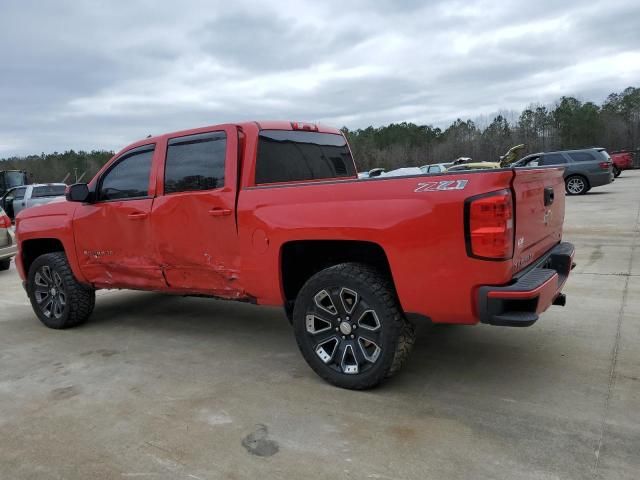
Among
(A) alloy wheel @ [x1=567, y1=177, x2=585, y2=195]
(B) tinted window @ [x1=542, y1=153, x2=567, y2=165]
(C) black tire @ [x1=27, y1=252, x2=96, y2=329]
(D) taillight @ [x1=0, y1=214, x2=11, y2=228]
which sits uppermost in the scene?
(B) tinted window @ [x1=542, y1=153, x2=567, y2=165]

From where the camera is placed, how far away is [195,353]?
177 inches

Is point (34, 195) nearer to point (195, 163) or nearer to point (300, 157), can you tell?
point (195, 163)

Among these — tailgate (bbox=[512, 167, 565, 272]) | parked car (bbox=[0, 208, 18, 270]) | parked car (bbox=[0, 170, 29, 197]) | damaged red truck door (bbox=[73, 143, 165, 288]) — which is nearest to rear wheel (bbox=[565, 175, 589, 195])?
tailgate (bbox=[512, 167, 565, 272])

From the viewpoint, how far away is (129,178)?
4.91 meters

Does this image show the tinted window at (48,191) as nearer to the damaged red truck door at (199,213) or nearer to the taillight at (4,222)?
the taillight at (4,222)

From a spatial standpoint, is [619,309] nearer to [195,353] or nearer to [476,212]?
[476,212]

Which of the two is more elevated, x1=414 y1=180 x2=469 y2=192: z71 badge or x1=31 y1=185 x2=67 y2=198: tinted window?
x1=414 y1=180 x2=469 y2=192: z71 badge

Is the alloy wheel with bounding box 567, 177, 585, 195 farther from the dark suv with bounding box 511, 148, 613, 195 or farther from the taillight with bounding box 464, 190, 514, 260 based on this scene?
the taillight with bounding box 464, 190, 514, 260

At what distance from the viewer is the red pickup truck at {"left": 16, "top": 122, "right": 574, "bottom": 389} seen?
3023mm

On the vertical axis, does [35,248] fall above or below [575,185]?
above

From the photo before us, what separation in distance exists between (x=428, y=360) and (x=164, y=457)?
2136 mm

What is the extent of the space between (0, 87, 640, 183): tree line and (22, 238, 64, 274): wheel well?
2243 inches

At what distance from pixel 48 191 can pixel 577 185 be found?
19.1 m

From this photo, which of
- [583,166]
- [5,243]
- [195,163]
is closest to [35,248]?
[195,163]
